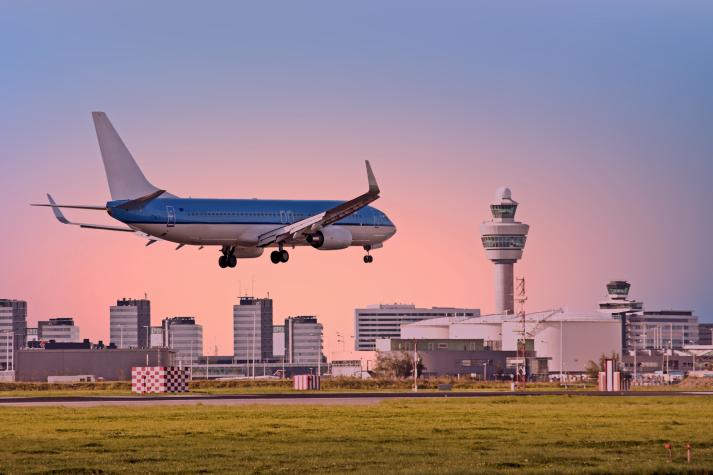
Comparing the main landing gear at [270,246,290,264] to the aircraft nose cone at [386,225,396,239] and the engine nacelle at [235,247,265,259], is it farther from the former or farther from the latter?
the aircraft nose cone at [386,225,396,239]

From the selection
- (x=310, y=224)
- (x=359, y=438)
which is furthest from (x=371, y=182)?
(x=359, y=438)

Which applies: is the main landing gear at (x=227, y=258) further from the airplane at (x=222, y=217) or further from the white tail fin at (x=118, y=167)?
the white tail fin at (x=118, y=167)

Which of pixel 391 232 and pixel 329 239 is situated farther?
pixel 391 232

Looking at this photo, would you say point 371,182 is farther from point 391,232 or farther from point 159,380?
point 159,380

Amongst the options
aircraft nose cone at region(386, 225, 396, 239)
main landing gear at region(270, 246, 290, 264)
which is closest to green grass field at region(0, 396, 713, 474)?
main landing gear at region(270, 246, 290, 264)

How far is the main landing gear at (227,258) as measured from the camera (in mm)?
113188

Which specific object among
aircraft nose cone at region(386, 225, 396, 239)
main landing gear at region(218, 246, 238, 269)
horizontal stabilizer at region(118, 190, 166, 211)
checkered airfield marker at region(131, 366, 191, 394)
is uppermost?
horizontal stabilizer at region(118, 190, 166, 211)

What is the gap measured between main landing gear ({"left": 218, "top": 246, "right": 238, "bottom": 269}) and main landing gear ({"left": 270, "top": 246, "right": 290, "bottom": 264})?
3055 mm

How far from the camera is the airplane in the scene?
104875mm

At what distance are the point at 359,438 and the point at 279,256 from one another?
58804mm

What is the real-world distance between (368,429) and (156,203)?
161 feet

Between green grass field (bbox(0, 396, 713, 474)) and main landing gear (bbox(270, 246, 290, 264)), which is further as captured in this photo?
main landing gear (bbox(270, 246, 290, 264))

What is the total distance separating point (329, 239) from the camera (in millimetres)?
111125

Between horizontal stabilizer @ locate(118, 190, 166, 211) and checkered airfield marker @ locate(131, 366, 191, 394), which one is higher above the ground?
horizontal stabilizer @ locate(118, 190, 166, 211)
